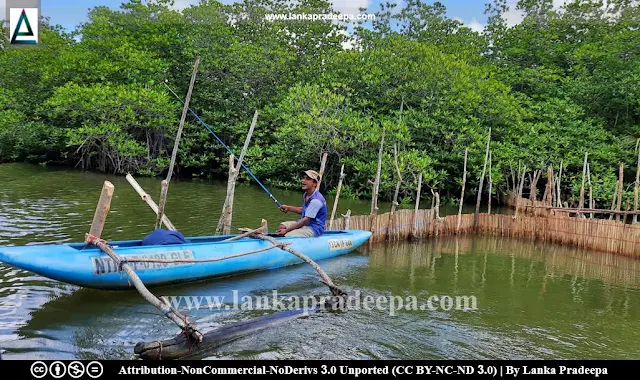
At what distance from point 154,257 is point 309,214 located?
127 inches

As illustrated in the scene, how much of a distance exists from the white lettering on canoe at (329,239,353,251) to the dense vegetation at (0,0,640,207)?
750 centimetres

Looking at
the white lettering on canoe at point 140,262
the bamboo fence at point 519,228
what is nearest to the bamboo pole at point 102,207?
the white lettering on canoe at point 140,262

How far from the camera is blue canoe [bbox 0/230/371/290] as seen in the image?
6102 mm

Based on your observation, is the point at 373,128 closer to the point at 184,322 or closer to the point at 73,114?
the point at 73,114

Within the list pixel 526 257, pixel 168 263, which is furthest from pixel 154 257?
pixel 526 257

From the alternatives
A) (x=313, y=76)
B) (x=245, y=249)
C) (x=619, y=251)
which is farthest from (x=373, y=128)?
(x=245, y=249)

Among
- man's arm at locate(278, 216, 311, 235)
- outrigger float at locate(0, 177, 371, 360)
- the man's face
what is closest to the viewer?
outrigger float at locate(0, 177, 371, 360)
